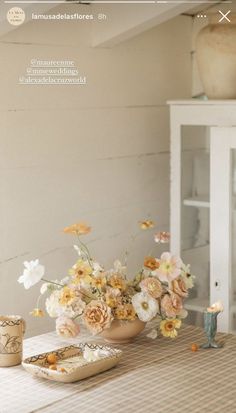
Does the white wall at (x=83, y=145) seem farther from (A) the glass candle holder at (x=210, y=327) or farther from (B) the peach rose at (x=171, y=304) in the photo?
(A) the glass candle holder at (x=210, y=327)

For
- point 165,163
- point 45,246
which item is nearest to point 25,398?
point 45,246

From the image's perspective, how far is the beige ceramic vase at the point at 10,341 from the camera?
217cm

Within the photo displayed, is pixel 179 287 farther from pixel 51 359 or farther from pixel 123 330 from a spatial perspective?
pixel 51 359

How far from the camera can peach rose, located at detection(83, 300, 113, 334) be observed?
226 cm

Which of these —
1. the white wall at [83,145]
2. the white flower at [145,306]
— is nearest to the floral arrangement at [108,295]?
the white flower at [145,306]

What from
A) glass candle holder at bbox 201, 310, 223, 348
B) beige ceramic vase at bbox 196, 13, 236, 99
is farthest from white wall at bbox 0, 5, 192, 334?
glass candle holder at bbox 201, 310, 223, 348

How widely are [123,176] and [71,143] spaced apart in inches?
13.3

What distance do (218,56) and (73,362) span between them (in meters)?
1.37

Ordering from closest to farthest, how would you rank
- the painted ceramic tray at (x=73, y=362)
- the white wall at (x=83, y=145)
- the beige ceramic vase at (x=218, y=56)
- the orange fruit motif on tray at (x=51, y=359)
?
the painted ceramic tray at (x=73, y=362), the orange fruit motif on tray at (x=51, y=359), the white wall at (x=83, y=145), the beige ceramic vase at (x=218, y=56)

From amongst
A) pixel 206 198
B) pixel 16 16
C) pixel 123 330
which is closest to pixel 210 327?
pixel 123 330

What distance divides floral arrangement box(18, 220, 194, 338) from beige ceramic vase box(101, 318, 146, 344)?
2cm

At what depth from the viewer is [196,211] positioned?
316 centimetres

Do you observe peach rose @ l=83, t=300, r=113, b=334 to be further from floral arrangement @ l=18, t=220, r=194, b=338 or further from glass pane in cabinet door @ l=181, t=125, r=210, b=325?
glass pane in cabinet door @ l=181, t=125, r=210, b=325

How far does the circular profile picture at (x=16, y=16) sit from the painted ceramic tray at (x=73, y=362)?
98cm
